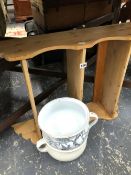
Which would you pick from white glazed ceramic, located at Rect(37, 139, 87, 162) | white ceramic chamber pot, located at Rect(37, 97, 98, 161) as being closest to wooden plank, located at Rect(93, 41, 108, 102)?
white ceramic chamber pot, located at Rect(37, 97, 98, 161)

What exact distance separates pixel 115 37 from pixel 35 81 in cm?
89

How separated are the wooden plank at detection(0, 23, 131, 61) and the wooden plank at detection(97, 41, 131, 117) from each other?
0.08 metres

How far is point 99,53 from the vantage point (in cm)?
108

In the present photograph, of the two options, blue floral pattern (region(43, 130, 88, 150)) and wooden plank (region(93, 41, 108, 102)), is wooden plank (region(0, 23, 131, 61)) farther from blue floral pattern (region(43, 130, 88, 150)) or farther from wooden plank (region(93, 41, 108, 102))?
blue floral pattern (region(43, 130, 88, 150))

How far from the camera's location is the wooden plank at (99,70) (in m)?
1.07

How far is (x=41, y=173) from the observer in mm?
942

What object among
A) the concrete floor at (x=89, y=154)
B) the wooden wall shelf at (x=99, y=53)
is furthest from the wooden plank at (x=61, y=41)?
the concrete floor at (x=89, y=154)

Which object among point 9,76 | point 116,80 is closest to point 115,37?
point 116,80

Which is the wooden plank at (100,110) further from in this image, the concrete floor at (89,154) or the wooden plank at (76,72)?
the wooden plank at (76,72)

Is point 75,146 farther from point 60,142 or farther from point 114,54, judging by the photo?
point 114,54


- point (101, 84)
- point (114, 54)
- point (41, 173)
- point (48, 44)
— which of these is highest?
point (48, 44)

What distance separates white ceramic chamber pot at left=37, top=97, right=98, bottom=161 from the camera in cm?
85

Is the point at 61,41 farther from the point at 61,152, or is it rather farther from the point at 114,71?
the point at 61,152

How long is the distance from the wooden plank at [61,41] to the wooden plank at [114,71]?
3.3 inches
